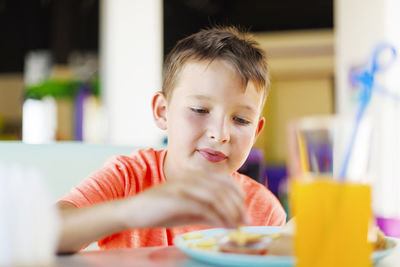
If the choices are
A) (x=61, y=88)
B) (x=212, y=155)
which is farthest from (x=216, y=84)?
(x=61, y=88)

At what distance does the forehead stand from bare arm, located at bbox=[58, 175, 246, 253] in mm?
456

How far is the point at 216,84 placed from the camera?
1.06 meters

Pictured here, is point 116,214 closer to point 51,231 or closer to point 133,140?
point 51,231

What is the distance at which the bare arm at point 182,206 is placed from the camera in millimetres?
566

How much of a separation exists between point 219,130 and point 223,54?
7.6 inches

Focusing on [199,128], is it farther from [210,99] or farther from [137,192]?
[137,192]

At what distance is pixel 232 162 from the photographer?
108 centimetres

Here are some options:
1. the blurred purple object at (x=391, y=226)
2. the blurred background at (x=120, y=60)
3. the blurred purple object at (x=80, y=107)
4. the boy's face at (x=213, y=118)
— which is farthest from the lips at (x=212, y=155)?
the blurred purple object at (x=80, y=107)

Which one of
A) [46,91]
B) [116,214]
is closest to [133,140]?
[46,91]

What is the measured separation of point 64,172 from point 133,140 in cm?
247

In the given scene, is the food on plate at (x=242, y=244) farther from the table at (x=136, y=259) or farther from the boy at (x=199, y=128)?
the boy at (x=199, y=128)

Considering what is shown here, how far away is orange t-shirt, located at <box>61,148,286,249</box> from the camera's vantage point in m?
0.97

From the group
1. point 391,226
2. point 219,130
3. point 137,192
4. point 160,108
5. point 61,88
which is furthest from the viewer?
point 61,88

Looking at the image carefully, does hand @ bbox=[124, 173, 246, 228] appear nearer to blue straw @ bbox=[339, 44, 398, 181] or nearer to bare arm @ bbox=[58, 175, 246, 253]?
bare arm @ bbox=[58, 175, 246, 253]
